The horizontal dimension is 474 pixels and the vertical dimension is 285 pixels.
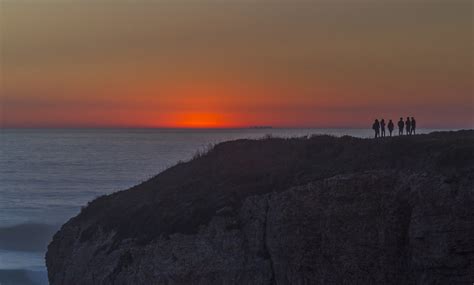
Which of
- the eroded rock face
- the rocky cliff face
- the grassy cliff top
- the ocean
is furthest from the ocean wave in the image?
the eroded rock face

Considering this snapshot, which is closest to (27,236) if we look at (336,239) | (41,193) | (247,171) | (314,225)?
(41,193)

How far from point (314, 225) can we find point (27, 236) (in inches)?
1788

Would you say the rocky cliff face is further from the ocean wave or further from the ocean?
the ocean wave

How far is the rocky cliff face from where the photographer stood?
81.1 feet

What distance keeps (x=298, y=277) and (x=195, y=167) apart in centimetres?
1271

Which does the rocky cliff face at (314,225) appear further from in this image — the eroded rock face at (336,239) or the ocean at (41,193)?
the ocean at (41,193)

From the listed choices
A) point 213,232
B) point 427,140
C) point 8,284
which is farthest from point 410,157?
point 8,284

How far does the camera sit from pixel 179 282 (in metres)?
27.5

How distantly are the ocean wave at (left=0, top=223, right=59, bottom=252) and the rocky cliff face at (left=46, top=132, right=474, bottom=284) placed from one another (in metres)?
30.2

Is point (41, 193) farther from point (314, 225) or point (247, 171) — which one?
point (314, 225)

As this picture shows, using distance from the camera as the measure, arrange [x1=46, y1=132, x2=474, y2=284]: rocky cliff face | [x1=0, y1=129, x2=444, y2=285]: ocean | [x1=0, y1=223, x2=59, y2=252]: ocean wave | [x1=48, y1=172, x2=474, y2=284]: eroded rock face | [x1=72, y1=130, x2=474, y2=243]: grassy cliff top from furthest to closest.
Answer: [x1=0, y1=223, x2=59, y2=252]: ocean wave
[x1=0, y1=129, x2=444, y2=285]: ocean
[x1=72, y1=130, x2=474, y2=243]: grassy cliff top
[x1=46, y1=132, x2=474, y2=284]: rocky cliff face
[x1=48, y1=172, x2=474, y2=284]: eroded rock face

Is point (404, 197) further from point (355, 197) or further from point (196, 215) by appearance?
point (196, 215)

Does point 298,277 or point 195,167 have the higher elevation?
point 195,167

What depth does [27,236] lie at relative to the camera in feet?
218
